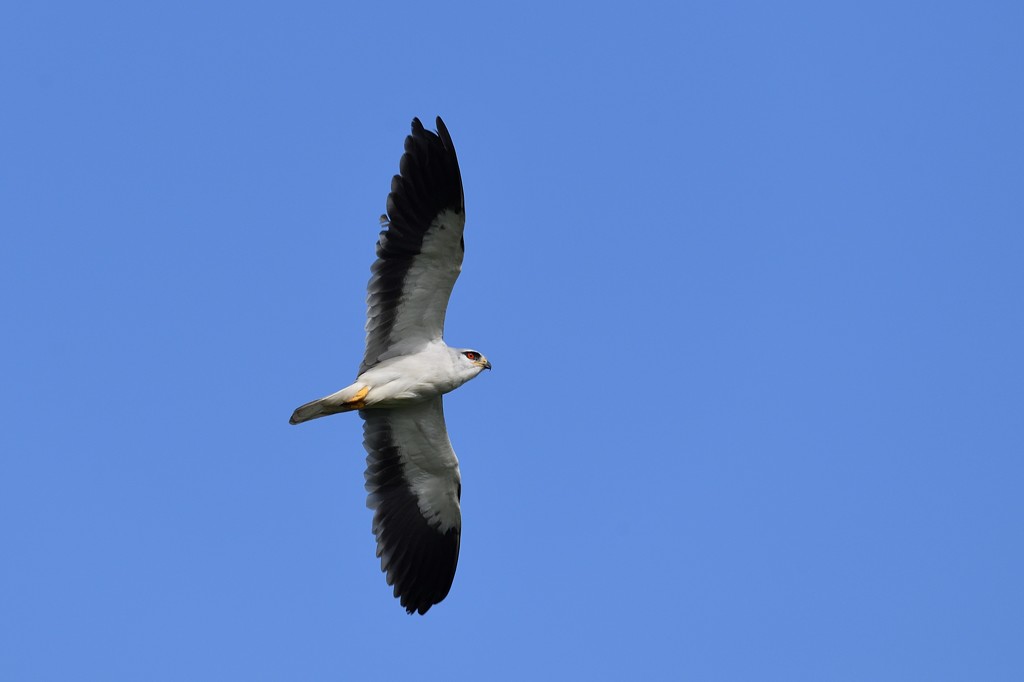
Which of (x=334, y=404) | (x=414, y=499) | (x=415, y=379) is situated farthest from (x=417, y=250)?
(x=414, y=499)

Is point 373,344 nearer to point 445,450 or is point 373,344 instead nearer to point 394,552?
point 445,450

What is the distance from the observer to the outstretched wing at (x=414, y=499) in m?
17.9

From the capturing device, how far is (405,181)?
16578mm

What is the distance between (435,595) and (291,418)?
3.61 metres

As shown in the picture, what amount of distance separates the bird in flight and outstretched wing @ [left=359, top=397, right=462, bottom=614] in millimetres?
14

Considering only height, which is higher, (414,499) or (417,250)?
(417,250)

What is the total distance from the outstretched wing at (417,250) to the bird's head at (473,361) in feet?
1.83

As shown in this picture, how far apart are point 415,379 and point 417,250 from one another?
5.59 feet

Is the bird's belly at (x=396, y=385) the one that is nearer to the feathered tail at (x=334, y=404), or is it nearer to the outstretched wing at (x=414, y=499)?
the feathered tail at (x=334, y=404)

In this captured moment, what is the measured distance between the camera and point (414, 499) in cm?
1834

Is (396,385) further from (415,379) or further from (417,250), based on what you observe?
(417,250)

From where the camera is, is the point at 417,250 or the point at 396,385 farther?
the point at 396,385

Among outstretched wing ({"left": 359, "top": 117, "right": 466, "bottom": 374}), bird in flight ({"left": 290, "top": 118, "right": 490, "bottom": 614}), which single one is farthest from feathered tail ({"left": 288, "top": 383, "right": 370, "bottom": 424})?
outstretched wing ({"left": 359, "top": 117, "right": 466, "bottom": 374})

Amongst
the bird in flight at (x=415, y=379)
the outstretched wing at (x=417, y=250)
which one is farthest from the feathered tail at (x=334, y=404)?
the outstretched wing at (x=417, y=250)
